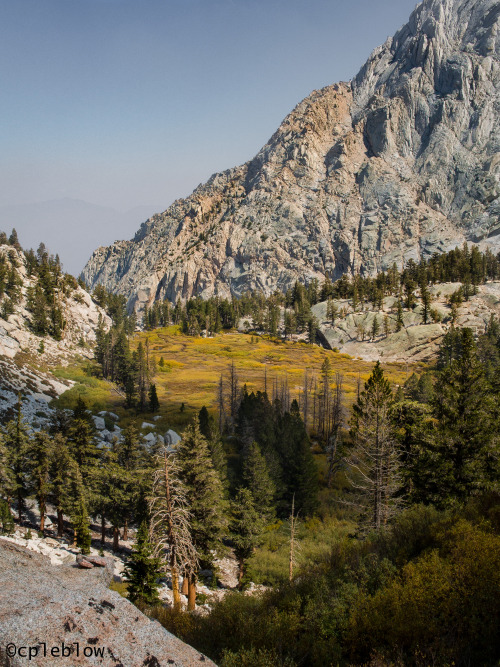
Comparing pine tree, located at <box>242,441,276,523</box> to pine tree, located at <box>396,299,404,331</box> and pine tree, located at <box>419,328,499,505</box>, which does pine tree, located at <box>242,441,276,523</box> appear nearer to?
pine tree, located at <box>419,328,499,505</box>

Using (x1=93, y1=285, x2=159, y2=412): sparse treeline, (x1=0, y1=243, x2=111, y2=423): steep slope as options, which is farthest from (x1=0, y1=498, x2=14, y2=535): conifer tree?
(x1=93, y1=285, x2=159, y2=412): sparse treeline

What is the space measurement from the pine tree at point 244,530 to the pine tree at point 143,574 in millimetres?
9707

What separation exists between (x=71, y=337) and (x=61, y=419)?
60.8m

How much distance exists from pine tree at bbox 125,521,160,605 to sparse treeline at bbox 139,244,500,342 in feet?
346

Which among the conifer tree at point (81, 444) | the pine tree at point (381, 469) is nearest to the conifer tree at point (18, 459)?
the conifer tree at point (81, 444)

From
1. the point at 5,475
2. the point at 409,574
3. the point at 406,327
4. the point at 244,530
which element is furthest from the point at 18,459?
the point at 406,327

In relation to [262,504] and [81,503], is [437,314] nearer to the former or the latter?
[262,504]

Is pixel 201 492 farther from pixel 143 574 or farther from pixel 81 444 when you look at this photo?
pixel 81 444

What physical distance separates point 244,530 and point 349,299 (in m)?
126

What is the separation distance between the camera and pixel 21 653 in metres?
7.48

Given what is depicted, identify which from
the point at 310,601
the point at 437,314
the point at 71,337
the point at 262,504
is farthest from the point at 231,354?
the point at 310,601

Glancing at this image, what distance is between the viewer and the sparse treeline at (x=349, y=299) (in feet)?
405

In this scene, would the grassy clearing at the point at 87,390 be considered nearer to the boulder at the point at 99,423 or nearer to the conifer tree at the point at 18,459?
the boulder at the point at 99,423

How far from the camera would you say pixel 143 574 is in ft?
65.4
